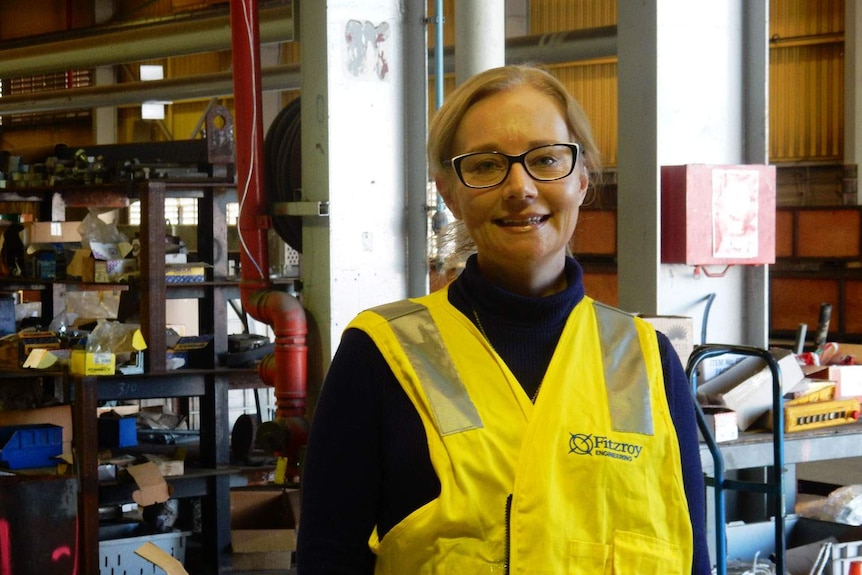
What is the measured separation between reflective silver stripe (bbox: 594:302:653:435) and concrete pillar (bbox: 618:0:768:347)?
2.48 m

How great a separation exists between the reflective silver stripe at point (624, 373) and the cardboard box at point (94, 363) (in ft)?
13.2

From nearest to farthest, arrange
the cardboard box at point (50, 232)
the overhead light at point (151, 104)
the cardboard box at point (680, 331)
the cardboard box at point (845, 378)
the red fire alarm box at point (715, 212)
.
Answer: the cardboard box at point (680, 331), the cardboard box at point (845, 378), the red fire alarm box at point (715, 212), the cardboard box at point (50, 232), the overhead light at point (151, 104)

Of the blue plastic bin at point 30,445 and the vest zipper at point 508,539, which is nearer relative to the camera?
the vest zipper at point 508,539

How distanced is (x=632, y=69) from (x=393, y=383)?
9.51 feet

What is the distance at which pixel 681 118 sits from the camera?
3904 mm

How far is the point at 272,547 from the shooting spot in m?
5.33

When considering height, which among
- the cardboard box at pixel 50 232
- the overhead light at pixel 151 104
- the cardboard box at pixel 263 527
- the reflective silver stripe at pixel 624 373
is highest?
the overhead light at pixel 151 104

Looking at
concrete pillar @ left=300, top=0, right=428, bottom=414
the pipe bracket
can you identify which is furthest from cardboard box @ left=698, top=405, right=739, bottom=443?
the pipe bracket

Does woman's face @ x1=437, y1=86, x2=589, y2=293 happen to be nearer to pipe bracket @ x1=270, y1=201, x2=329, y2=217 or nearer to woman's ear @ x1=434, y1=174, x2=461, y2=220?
woman's ear @ x1=434, y1=174, x2=461, y2=220

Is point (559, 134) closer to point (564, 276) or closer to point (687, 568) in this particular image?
point (564, 276)

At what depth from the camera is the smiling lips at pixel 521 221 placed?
52.5 inches

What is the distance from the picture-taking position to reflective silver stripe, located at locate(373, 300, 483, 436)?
1.25m

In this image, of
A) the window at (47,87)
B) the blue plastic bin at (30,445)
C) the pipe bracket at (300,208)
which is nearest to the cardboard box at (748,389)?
the pipe bracket at (300,208)

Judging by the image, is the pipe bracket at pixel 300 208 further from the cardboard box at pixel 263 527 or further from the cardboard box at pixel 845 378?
the cardboard box at pixel 845 378
